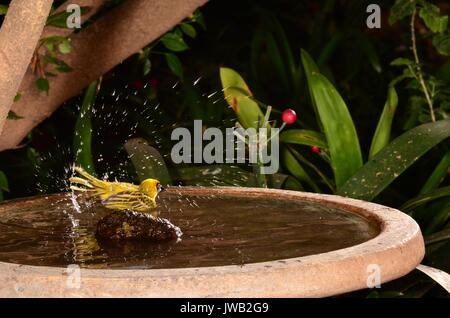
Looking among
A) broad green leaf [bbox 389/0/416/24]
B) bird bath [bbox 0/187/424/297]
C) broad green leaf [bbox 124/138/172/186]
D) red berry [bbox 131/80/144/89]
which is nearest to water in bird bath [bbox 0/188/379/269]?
bird bath [bbox 0/187/424/297]

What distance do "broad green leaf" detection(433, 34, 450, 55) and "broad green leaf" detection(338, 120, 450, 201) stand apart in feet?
2.34

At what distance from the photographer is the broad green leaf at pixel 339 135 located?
2682mm

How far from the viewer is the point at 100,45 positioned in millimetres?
2695

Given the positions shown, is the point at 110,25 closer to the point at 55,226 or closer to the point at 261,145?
the point at 261,145

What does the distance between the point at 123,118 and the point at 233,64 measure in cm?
95

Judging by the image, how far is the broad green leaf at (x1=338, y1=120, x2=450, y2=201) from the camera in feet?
8.21

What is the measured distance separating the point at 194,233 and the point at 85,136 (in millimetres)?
1229

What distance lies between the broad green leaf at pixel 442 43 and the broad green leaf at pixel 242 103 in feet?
2.52

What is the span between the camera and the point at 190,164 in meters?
3.14

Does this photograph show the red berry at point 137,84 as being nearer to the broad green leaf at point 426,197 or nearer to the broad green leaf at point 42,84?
the broad green leaf at point 42,84

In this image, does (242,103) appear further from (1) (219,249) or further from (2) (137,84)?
(1) (219,249)

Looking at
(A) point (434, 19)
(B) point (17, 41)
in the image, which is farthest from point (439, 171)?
(B) point (17, 41)

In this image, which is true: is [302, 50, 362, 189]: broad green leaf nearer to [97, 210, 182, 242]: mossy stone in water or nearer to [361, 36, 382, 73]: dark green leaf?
[97, 210, 182, 242]: mossy stone in water
